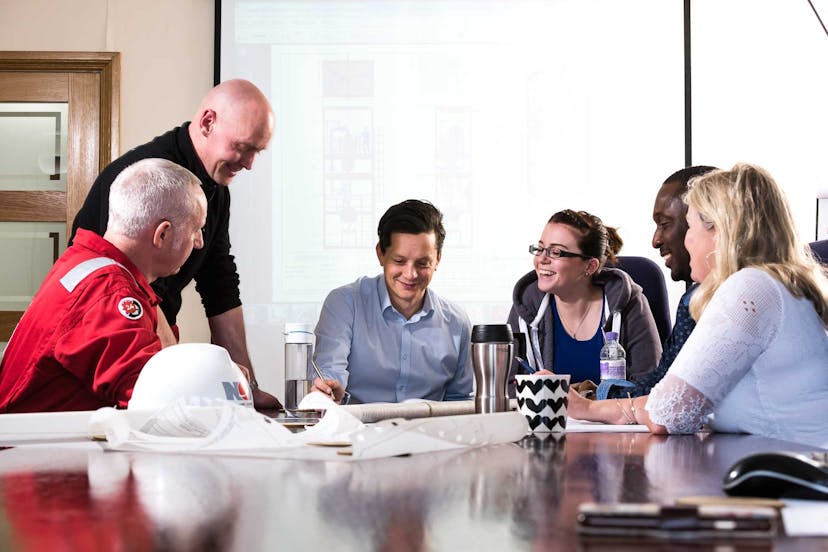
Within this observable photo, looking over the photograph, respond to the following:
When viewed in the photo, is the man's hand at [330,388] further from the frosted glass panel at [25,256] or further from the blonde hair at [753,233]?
the frosted glass panel at [25,256]

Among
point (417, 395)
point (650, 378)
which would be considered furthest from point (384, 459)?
point (417, 395)

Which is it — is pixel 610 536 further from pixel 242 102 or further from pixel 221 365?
pixel 242 102

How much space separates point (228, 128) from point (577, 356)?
1.31 meters

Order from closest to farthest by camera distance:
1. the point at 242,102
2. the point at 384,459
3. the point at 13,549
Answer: the point at 13,549
the point at 384,459
the point at 242,102

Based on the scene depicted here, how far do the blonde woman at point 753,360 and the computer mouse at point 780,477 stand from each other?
2.82ft

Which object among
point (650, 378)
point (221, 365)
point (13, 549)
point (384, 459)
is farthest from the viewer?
point (650, 378)

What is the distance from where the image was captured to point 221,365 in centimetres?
110

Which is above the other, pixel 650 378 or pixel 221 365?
pixel 221 365

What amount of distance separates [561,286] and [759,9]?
2359 mm

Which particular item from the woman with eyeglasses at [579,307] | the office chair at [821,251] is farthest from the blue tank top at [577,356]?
the office chair at [821,251]

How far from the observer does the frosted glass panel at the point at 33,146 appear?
4.45 m

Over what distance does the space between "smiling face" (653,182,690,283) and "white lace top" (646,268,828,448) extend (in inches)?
44.2

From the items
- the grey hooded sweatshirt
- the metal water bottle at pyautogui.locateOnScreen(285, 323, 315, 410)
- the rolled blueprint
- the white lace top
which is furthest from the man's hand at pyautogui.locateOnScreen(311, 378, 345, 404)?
the grey hooded sweatshirt

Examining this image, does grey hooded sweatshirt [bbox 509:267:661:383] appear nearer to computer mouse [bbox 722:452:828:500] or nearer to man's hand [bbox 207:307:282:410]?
man's hand [bbox 207:307:282:410]
